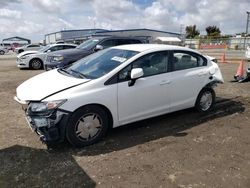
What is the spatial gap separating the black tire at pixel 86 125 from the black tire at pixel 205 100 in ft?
7.99

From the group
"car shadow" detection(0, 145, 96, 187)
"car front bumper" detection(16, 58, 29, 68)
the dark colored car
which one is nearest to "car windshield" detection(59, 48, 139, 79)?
"car shadow" detection(0, 145, 96, 187)

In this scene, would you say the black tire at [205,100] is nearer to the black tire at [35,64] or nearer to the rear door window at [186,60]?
the rear door window at [186,60]

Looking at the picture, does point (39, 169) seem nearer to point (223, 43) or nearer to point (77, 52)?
point (77, 52)

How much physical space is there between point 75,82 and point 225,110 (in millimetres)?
3829

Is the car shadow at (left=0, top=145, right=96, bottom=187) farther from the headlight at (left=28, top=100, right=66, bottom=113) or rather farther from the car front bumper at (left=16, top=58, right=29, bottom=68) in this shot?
the car front bumper at (left=16, top=58, right=29, bottom=68)

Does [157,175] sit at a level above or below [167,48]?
below

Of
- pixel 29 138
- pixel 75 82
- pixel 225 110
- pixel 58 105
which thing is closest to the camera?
pixel 58 105

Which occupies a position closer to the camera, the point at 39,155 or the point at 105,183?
the point at 105,183

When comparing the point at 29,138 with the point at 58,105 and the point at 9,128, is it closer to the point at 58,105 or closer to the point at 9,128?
the point at 9,128

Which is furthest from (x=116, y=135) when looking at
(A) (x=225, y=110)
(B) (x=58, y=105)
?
(A) (x=225, y=110)

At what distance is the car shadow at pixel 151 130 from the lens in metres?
4.82

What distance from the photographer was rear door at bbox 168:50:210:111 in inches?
231

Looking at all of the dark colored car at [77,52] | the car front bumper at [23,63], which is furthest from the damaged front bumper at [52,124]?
the car front bumper at [23,63]

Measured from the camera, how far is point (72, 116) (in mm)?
4562
